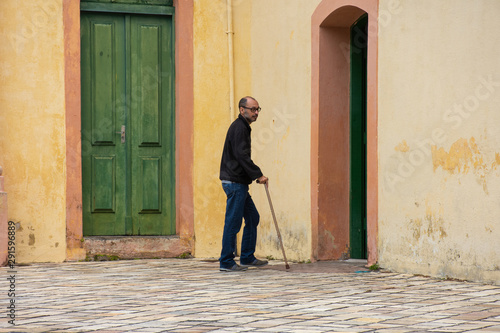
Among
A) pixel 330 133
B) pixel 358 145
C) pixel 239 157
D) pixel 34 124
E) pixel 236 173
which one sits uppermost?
pixel 34 124

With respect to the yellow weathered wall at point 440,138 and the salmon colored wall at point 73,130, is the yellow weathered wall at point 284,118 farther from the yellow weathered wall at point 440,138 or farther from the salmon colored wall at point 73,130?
the salmon colored wall at point 73,130

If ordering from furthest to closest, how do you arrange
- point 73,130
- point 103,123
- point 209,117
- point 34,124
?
point 209,117
point 103,123
point 73,130
point 34,124

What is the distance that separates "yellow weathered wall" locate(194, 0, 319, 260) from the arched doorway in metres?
0.33

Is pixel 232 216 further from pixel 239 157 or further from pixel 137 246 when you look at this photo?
pixel 137 246

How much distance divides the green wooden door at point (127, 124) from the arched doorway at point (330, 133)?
215 centimetres

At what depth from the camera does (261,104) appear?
1005cm

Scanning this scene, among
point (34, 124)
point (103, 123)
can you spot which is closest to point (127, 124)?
point (103, 123)

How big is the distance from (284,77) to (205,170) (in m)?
1.55

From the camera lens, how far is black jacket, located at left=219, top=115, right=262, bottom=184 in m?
7.96

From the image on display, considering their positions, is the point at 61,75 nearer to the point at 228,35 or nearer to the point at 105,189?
the point at 105,189

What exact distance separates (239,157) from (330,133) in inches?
54.7

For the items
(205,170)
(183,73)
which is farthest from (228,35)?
(205,170)

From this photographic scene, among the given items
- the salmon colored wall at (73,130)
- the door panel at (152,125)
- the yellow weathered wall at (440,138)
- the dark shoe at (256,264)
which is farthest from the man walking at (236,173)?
the salmon colored wall at (73,130)

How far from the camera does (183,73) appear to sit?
396 inches
